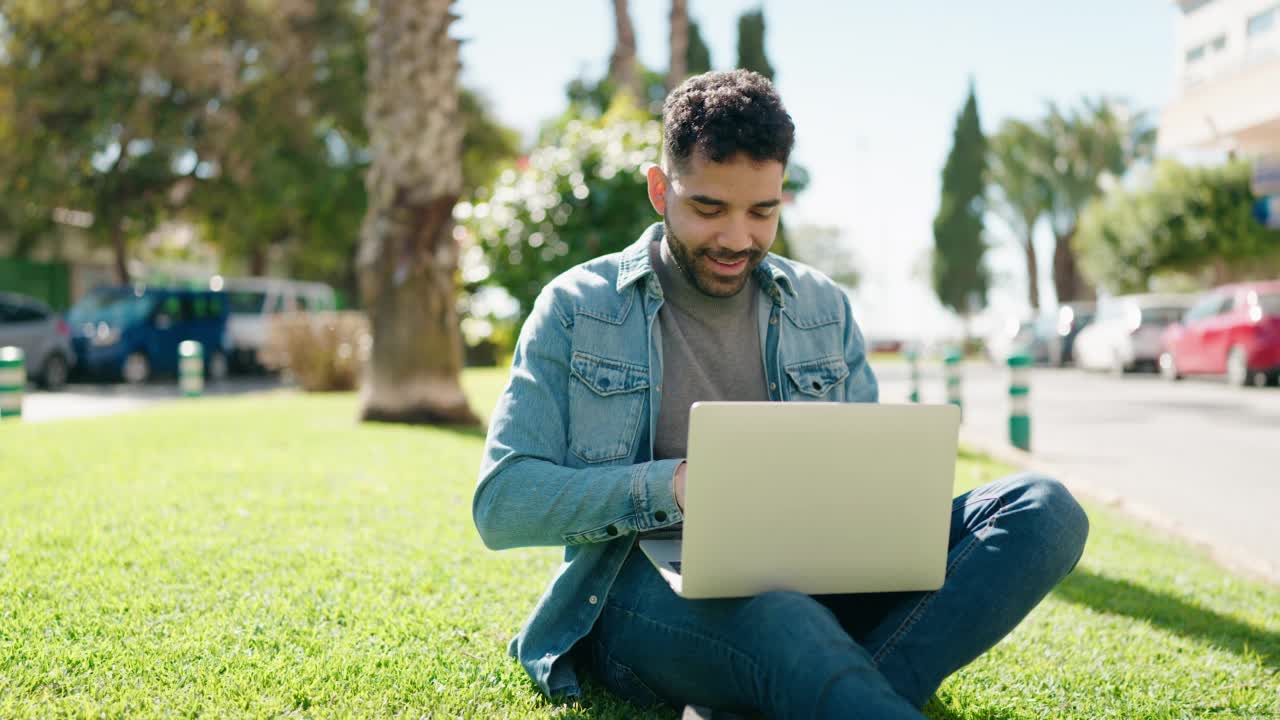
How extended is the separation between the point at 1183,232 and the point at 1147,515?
33296 millimetres

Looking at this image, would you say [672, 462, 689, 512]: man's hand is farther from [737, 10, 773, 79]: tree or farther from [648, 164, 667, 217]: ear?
[737, 10, 773, 79]: tree

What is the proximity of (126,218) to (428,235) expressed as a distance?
58.3ft

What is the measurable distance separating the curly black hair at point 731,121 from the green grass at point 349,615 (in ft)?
4.41

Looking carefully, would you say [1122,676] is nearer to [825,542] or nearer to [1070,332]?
[825,542]

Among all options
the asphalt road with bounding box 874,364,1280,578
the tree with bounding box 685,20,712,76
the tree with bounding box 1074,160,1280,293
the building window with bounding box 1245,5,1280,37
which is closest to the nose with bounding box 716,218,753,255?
the asphalt road with bounding box 874,364,1280,578

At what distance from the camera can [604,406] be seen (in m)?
2.62

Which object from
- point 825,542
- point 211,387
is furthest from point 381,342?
point 211,387

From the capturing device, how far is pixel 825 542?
A: 220 cm

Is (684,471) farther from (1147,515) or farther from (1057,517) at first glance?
Result: (1147,515)

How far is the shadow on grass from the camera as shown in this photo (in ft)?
12.3

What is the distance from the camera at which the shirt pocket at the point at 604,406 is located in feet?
8.54

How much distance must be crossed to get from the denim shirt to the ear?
0.12 meters

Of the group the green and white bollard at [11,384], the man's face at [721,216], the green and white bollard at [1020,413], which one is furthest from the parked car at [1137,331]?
the man's face at [721,216]

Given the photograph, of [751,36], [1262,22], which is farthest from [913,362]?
[751,36]
